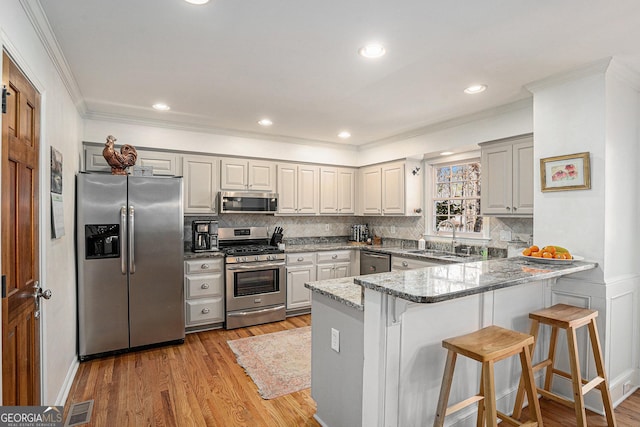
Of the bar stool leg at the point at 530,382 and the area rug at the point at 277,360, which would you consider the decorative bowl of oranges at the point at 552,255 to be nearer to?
the bar stool leg at the point at 530,382

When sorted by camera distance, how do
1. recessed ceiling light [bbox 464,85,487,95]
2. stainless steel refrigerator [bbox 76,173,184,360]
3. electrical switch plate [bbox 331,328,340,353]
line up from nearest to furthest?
1. electrical switch plate [bbox 331,328,340,353]
2. recessed ceiling light [bbox 464,85,487,95]
3. stainless steel refrigerator [bbox 76,173,184,360]

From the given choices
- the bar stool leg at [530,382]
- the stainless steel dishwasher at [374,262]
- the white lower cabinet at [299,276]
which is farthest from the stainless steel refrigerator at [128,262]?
the bar stool leg at [530,382]

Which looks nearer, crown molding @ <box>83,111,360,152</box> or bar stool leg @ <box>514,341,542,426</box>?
bar stool leg @ <box>514,341,542,426</box>

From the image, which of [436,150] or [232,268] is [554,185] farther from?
[232,268]

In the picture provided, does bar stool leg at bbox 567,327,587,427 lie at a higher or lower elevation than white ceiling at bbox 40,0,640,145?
lower

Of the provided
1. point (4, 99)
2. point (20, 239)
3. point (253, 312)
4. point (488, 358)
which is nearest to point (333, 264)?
point (253, 312)

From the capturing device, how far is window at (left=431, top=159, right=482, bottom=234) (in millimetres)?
4301

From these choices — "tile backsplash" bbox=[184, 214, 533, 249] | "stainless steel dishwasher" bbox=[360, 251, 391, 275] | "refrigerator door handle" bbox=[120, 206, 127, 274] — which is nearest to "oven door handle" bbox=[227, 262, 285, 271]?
"tile backsplash" bbox=[184, 214, 533, 249]

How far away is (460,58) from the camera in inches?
95.1

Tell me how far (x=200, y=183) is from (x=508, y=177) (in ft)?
11.6

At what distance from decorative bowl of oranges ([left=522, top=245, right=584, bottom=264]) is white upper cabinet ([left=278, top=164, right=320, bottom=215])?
3101mm

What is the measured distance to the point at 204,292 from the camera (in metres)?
4.03

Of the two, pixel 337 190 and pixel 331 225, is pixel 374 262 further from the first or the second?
pixel 337 190

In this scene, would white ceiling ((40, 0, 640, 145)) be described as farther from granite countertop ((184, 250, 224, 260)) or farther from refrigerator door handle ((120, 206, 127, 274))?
granite countertop ((184, 250, 224, 260))
